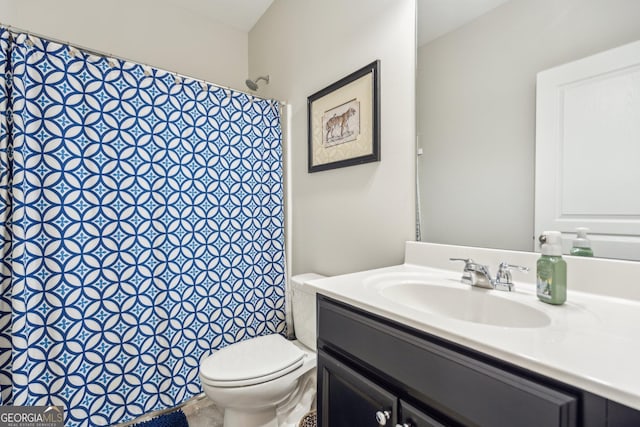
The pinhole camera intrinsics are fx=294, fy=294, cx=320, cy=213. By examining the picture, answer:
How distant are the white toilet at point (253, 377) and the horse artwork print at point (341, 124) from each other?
1.07 metres

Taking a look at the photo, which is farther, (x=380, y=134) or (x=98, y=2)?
(x=98, y=2)

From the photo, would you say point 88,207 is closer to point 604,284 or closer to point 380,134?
point 380,134

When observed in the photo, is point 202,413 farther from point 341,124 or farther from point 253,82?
point 253,82

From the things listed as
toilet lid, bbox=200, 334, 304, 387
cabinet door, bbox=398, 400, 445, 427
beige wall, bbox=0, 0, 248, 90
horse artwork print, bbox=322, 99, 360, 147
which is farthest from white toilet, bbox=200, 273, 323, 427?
beige wall, bbox=0, 0, 248, 90

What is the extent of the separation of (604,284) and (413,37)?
108 centimetres

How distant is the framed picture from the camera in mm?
1369

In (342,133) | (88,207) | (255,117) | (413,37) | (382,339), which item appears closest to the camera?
(382,339)

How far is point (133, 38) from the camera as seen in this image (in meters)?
1.98

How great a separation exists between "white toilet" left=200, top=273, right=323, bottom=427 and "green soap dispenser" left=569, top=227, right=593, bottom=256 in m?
1.09

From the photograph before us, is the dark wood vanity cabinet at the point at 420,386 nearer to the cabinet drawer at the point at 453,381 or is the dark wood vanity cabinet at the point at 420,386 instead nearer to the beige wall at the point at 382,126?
the cabinet drawer at the point at 453,381

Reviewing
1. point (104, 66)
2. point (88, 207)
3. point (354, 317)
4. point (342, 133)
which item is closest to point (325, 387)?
point (354, 317)

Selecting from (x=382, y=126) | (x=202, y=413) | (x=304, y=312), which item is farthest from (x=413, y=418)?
(x=202, y=413)

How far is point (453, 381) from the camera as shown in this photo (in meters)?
0.56

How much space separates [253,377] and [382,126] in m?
1.21
